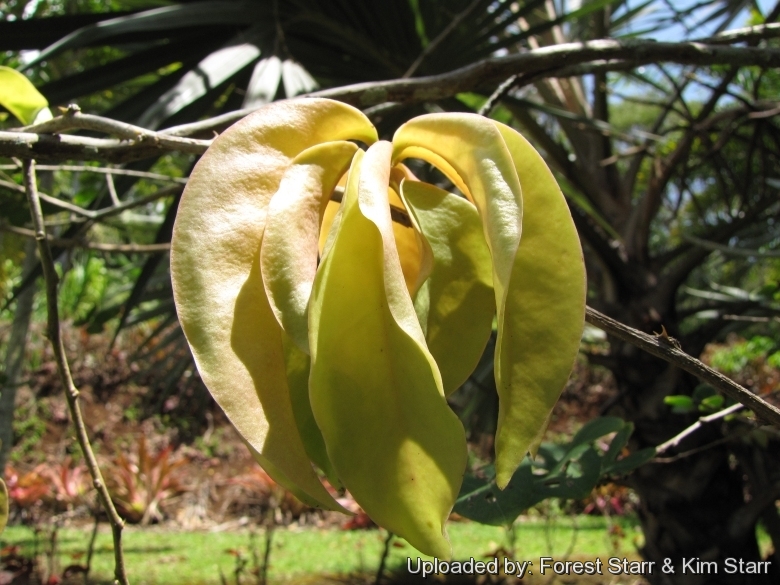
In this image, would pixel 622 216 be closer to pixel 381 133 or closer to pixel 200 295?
pixel 381 133

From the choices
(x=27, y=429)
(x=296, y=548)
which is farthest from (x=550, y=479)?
(x=27, y=429)

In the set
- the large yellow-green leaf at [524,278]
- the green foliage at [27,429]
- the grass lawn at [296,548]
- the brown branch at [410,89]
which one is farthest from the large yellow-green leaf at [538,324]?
the green foliage at [27,429]

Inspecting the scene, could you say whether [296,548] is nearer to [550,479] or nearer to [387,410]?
[550,479]

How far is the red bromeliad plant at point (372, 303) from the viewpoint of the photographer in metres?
0.28

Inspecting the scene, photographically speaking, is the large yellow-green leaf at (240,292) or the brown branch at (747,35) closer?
the large yellow-green leaf at (240,292)

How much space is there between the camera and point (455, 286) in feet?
1.19

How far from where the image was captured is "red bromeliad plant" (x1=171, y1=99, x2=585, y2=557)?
280 mm

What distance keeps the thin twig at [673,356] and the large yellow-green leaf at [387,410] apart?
0.14m

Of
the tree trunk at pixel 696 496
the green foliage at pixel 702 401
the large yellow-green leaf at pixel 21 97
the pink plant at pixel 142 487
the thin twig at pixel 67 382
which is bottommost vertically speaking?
the pink plant at pixel 142 487

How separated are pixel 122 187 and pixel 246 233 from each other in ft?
3.25

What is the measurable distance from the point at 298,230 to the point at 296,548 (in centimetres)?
366

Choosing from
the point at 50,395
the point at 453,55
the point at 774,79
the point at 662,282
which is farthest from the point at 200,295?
the point at 50,395

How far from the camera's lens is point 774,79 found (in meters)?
3.48

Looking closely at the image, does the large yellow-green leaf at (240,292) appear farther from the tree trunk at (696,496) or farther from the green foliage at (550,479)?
the tree trunk at (696,496)
